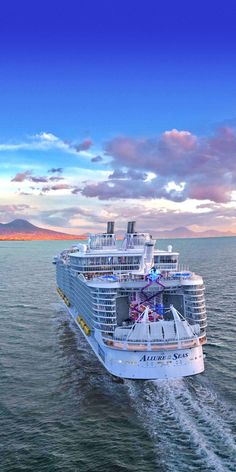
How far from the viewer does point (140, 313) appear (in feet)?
210

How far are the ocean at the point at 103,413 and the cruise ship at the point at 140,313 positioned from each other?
8.68 feet

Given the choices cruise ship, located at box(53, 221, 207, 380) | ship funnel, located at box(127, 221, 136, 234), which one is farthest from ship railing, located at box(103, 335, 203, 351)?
ship funnel, located at box(127, 221, 136, 234)

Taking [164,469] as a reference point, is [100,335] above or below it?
above

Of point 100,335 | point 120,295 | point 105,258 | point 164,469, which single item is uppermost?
point 105,258

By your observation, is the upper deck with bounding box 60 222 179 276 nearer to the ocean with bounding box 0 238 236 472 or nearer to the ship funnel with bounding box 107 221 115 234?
the ship funnel with bounding box 107 221 115 234

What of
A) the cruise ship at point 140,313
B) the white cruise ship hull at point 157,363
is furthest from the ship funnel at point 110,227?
the white cruise ship hull at point 157,363

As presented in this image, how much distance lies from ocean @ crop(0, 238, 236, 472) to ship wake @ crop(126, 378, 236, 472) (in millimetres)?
93

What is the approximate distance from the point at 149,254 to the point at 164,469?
41385 millimetres

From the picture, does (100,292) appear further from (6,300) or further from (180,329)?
(6,300)

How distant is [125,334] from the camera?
57438mm

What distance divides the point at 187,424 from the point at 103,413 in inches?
382

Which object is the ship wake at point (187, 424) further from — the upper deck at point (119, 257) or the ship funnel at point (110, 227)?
the ship funnel at point (110, 227)

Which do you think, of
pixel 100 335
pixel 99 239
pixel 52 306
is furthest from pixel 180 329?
pixel 52 306

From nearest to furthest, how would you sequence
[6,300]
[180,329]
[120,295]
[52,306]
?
[180,329], [120,295], [52,306], [6,300]
